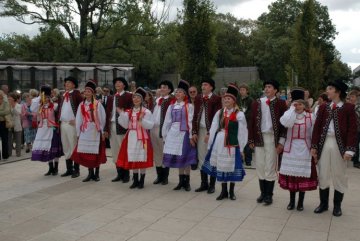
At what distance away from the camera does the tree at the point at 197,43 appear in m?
12.3

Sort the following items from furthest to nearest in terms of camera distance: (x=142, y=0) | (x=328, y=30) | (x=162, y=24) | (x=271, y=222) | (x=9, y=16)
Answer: (x=328, y=30), (x=162, y=24), (x=142, y=0), (x=9, y=16), (x=271, y=222)

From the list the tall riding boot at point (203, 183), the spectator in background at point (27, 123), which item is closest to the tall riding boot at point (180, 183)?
the tall riding boot at point (203, 183)

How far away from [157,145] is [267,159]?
2.51 m

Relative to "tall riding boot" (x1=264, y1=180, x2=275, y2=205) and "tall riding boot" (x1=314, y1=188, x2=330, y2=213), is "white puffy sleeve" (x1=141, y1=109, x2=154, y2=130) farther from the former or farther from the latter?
"tall riding boot" (x1=314, y1=188, x2=330, y2=213)

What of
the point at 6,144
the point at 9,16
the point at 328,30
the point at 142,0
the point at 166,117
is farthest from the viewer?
the point at 328,30

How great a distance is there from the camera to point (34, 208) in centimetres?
632

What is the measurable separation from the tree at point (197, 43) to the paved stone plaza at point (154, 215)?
5.05m

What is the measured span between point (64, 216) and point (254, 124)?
3.05 m

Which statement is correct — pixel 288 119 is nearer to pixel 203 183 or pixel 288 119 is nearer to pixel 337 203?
pixel 337 203

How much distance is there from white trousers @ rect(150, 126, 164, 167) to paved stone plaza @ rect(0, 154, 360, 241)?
45 centimetres

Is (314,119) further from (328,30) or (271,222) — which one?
(328,30)

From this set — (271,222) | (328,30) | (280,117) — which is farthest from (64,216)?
(328,30)

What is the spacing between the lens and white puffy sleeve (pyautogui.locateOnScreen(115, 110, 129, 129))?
7.45 metres

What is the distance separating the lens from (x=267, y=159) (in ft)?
20.6
